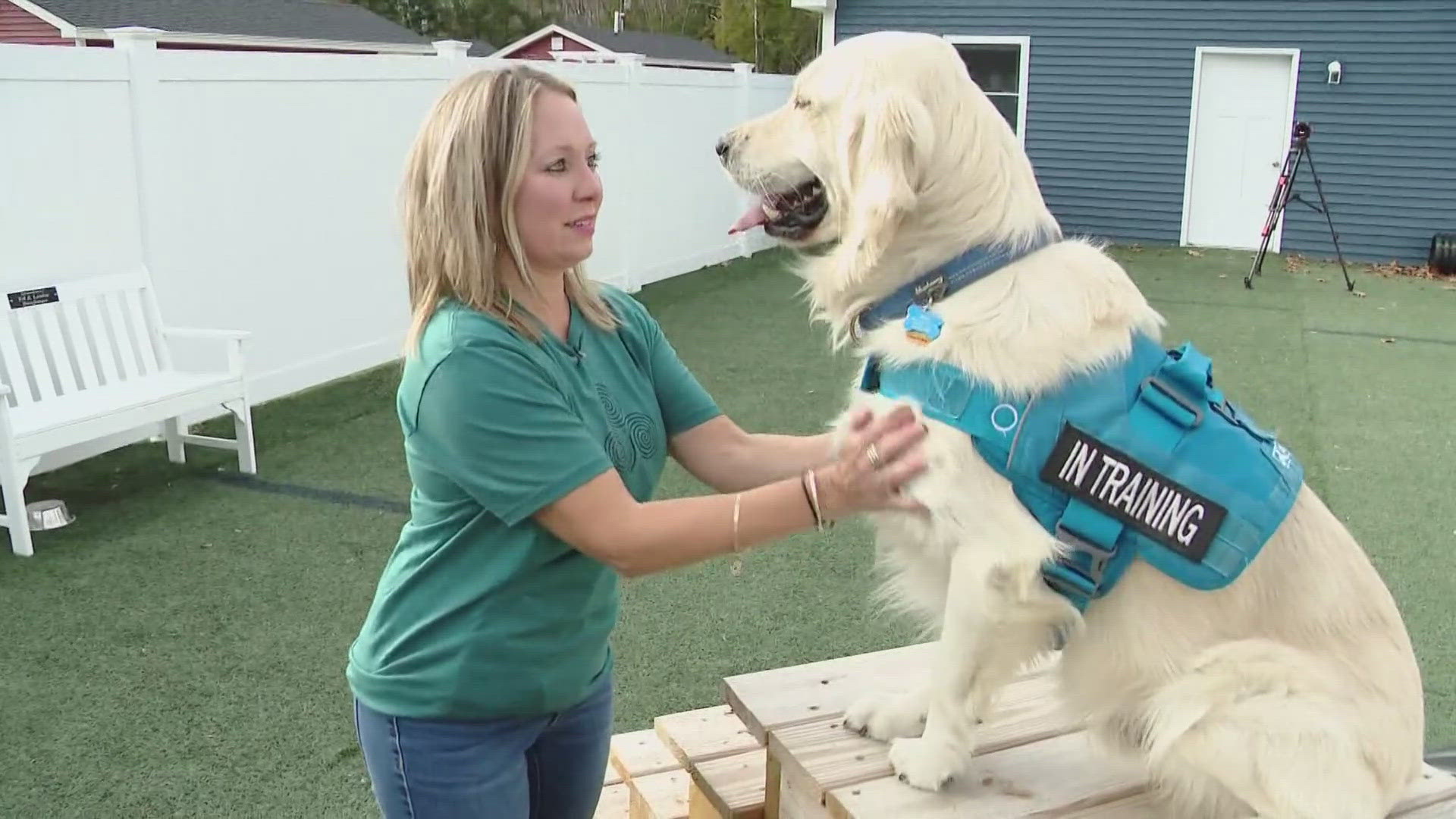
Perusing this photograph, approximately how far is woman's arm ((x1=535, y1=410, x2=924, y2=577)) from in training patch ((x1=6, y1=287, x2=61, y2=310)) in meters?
4.65

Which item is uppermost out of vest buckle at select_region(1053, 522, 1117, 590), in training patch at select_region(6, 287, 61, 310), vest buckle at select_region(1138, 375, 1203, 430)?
vest buckle at select_region(1138, 375, 1203, 430)

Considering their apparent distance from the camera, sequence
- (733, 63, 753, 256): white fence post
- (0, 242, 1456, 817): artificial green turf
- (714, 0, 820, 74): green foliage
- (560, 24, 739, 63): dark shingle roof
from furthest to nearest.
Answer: (714, 0, 820, 74): green foliage, (560, 24, 739, 63): dark shingle roof, (733, 63, 753, 256): white fence post, (0, 242, 1456, 817): artificial green turf

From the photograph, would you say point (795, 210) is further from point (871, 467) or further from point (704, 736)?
point (704, 736)

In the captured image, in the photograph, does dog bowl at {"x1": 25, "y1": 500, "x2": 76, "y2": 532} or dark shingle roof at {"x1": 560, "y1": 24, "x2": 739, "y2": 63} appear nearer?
dog bowl at {"x1": 25, "y1": 500, "x2": 76, "y2": 532}

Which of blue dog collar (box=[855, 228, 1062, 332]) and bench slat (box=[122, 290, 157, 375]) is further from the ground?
blue dog collar (box=[855, 228, 1062, 332])

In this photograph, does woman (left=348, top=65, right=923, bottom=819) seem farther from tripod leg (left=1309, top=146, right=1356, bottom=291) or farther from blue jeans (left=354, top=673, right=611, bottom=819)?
tripod leg (left=1309, top=146, right=1356, bottom=291)

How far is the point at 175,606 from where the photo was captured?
4.29 metres

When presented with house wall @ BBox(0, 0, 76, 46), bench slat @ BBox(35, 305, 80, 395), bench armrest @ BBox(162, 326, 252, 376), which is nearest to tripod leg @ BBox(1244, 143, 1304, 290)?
→ bench armrest @ BBox(162, 326, 252, 376)

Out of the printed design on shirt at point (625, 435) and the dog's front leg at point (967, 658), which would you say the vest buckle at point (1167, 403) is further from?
the printed design on shirt at point (625, 435)

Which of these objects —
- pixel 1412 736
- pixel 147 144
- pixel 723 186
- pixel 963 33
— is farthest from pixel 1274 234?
pixel 1412 736

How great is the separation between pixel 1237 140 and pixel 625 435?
1609 cm

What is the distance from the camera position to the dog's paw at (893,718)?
2.45 meters

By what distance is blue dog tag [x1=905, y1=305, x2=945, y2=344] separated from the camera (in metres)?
2.11

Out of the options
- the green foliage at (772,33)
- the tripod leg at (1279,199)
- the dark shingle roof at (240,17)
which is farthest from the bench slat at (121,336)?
the green foliage at (772,33)
